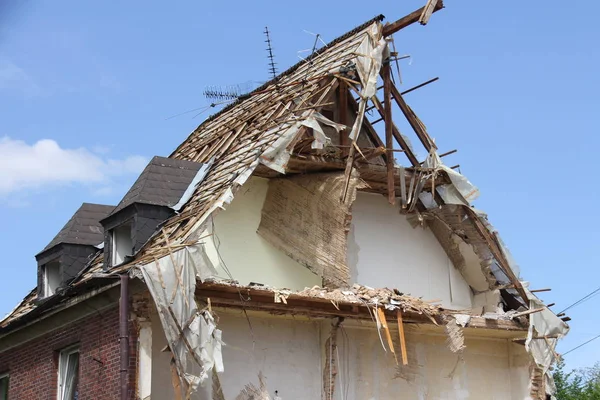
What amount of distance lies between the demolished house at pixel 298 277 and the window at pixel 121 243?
0.12 ft

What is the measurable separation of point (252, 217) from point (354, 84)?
3012 mm

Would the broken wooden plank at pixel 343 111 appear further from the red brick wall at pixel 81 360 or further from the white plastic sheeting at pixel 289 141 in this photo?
the red brick wall at pixel 81 360

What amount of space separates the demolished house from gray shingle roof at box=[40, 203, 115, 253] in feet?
0.13

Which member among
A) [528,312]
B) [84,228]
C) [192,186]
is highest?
[192,186]

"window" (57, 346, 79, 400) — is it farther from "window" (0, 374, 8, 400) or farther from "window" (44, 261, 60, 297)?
"window" (0, 374, 8, 400)

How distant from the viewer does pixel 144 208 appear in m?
17.1

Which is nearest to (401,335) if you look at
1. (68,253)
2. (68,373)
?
(68,373)

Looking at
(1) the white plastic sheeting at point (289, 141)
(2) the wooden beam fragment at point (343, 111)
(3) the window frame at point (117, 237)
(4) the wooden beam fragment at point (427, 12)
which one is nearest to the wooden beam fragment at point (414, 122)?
(2) the wooden beam fragment at point (343, 111)

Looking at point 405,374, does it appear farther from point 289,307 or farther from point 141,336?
point 141,336

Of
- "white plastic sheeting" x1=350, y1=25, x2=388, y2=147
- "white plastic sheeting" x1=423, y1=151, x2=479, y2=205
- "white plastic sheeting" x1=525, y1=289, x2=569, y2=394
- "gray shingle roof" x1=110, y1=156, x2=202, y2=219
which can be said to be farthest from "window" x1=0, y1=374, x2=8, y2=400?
"white plastic sheeting" x1=525, y1=289, x2=569, y2=394

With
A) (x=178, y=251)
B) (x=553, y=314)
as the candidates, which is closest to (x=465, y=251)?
(x=553, y=314)

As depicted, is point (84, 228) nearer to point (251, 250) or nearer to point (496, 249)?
point (251, 250)

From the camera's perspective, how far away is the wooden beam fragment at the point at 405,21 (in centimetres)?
1838

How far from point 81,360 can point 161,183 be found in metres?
3.36
